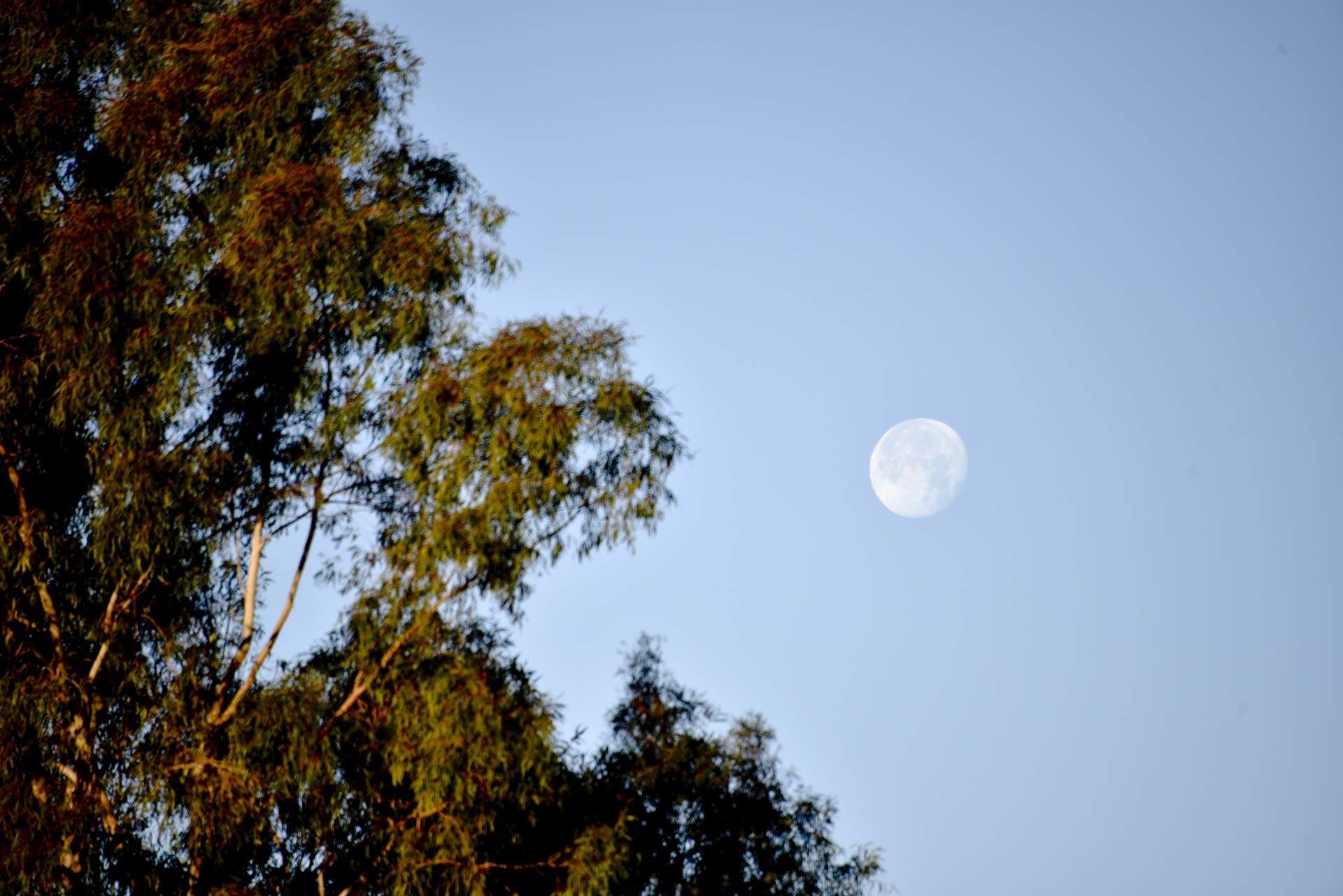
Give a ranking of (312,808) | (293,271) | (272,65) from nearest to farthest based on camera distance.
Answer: (312,808) → (293,271) → (272,65)

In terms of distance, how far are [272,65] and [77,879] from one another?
7.43 meters

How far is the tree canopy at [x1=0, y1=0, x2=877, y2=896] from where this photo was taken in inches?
381

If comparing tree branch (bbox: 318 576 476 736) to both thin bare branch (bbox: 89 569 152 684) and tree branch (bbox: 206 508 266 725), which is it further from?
thin bare branch (bbox: 89 569 152 684)

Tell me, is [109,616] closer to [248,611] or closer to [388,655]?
[248,611]

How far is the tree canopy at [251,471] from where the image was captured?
9672 mm

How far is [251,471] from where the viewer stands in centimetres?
1110

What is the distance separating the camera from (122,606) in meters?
10.5

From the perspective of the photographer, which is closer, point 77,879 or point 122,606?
point 77,879

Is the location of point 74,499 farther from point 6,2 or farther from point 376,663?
point 6,2

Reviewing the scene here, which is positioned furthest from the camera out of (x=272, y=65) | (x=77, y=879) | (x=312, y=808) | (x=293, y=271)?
(x=272, y=65)

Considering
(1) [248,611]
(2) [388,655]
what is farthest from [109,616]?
(2) [388,655]

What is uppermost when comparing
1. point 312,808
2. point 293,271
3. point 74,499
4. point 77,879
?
point 293,271

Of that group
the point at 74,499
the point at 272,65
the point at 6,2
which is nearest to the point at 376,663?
the point at 74,499

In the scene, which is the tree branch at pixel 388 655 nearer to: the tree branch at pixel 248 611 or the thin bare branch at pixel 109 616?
the tree branch at pixel 248 611
